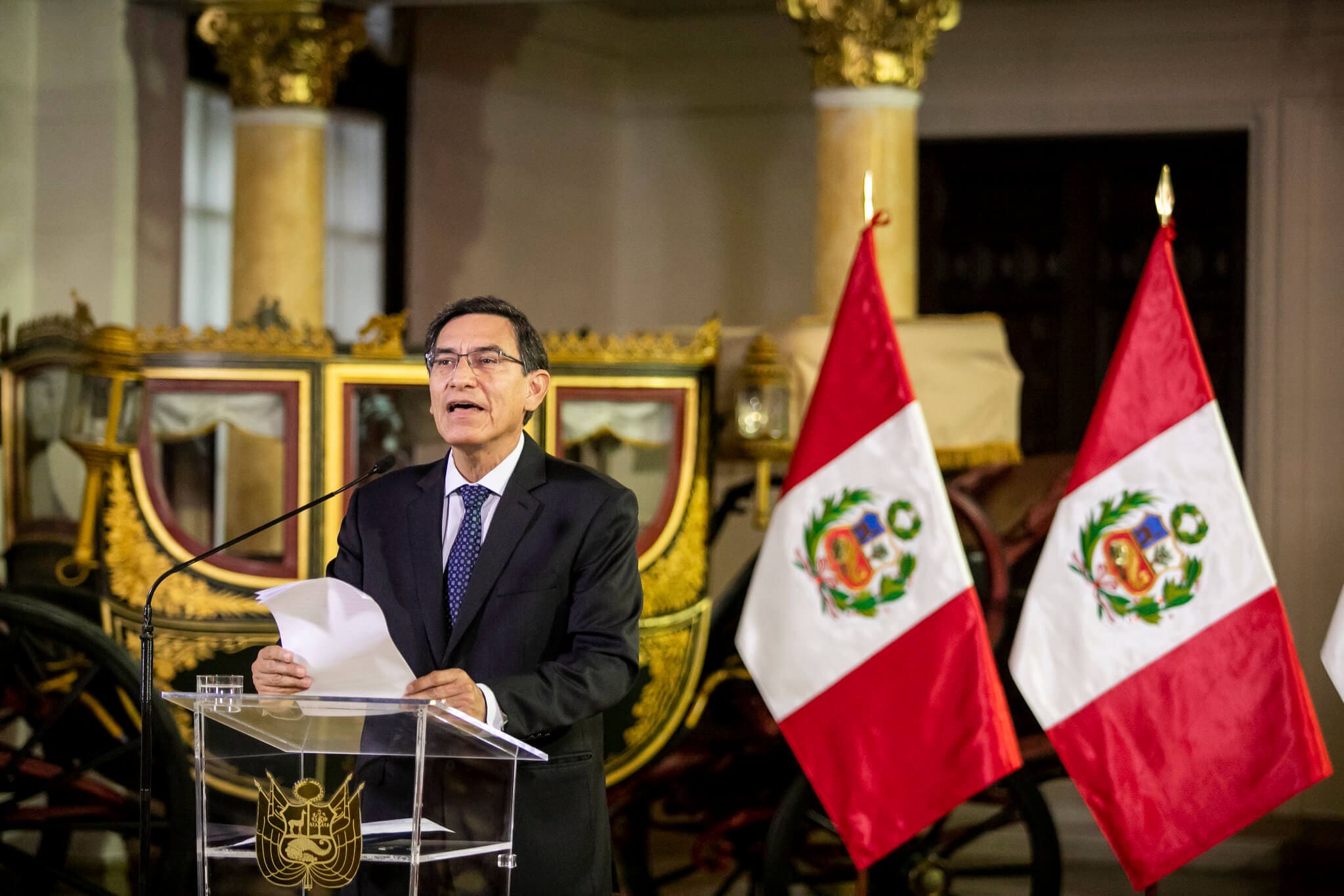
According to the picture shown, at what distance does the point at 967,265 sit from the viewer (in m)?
Answer: 7.51

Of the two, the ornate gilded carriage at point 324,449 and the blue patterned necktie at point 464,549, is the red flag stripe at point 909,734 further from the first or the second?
the blue patterned necktie at point 464,549

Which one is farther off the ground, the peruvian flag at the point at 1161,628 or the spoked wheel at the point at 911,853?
the peruvian flag at the point at 1161,628

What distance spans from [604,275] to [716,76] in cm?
111

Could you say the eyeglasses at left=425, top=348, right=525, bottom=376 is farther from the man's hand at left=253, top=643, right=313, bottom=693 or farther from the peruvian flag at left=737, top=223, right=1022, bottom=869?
the peruvian flag at left=737, top=223, right=1022, bottom=869

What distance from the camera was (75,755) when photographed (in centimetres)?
457

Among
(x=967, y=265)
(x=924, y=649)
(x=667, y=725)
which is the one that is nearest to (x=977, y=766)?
(x=924, y=649)

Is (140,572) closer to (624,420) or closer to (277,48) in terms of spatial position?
(624,420)

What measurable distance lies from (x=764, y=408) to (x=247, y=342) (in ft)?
4.59

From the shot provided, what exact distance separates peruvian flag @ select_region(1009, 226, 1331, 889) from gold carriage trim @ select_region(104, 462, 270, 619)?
79.6 inches

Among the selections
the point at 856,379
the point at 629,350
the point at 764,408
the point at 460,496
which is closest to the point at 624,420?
the point at 629,350

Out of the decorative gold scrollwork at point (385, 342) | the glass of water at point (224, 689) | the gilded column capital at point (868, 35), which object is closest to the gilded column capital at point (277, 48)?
the gilded column capital at point (868, 35)

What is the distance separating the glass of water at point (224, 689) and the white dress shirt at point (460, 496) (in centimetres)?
33

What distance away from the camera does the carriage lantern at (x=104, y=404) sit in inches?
169

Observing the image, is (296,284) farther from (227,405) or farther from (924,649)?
(924,649)
